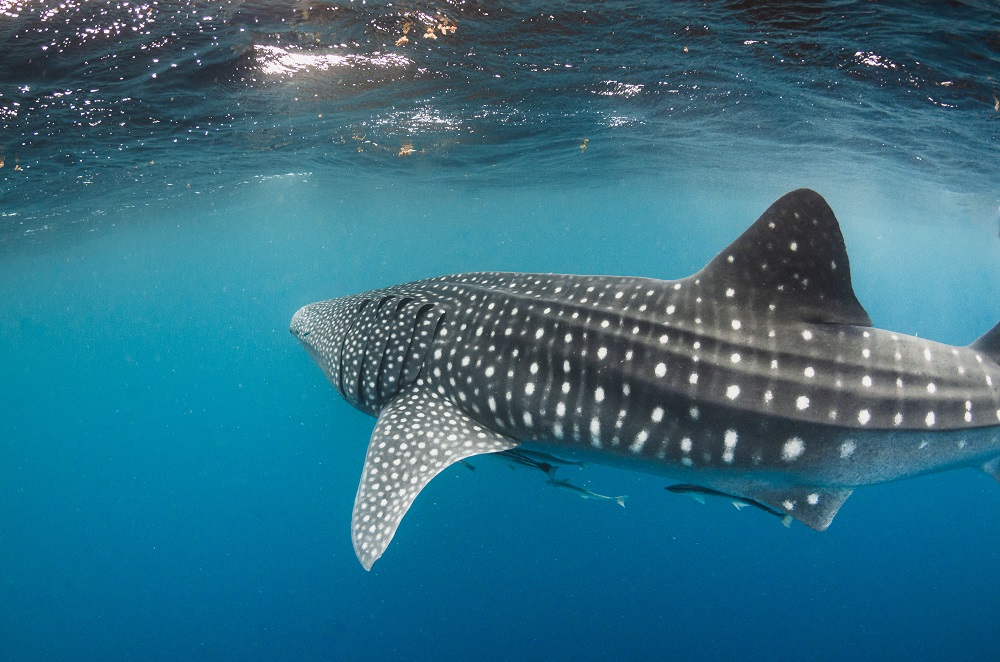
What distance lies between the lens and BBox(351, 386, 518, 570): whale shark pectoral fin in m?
3.93

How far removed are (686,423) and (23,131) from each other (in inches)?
505

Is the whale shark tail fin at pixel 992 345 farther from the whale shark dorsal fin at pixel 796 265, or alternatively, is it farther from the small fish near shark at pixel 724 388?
the whale shark dorsal fin at pixel 796 265

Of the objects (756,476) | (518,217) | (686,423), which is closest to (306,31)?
(686,423)

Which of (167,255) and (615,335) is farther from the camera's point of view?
(167,255)

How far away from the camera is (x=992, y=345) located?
11.6ft

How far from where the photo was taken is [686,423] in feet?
12.1

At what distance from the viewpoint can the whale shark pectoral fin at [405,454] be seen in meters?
3.93

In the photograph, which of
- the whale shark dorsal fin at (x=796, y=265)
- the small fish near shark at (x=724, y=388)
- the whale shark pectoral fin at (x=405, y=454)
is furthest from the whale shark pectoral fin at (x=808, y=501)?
the whale shark pectoral fin at (x=405, y=454)

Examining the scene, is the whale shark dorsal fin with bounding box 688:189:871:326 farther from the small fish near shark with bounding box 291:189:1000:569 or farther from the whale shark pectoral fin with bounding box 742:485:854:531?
the whale shark pectoral fin with bounding box 742:485:854:531

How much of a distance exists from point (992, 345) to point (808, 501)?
1.52 meters

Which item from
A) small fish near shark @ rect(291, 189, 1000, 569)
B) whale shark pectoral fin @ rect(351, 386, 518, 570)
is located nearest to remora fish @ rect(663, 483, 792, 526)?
small fish near shark @ rect(291, 189, 1000, 569)

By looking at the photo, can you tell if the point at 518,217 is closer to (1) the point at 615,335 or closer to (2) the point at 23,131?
(2) the point at 23,131

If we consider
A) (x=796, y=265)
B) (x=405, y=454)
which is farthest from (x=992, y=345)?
(x=405, y=454)

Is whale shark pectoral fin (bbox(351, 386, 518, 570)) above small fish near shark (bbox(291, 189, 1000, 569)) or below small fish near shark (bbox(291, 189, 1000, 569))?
below
